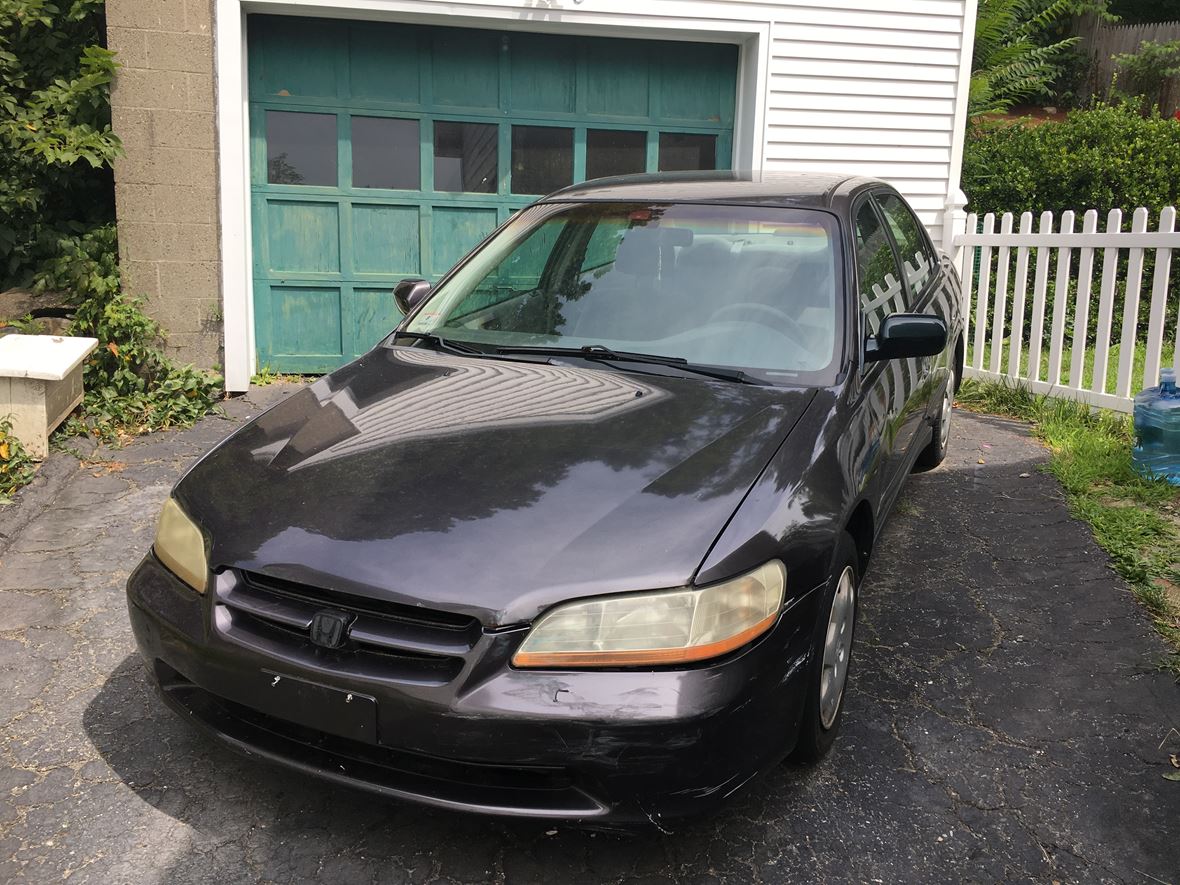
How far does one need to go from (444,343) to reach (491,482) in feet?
3.58

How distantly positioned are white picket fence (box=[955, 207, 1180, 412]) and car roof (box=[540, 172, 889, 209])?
2.57 metres

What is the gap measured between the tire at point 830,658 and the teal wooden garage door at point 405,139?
5223mm

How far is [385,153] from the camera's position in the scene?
7168mm

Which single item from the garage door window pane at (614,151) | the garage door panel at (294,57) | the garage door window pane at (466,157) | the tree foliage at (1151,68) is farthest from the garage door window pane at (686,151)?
the tree foliage at (1151,68)

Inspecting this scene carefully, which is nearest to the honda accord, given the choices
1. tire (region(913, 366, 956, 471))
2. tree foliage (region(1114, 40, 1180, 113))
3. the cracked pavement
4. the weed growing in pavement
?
the cracked pavement

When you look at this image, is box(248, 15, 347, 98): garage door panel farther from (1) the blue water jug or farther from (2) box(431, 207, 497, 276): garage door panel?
(1) the blue water jug

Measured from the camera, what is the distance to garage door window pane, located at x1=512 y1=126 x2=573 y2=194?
744 centimetres

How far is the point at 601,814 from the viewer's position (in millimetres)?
2061

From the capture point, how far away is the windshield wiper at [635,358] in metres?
2.99

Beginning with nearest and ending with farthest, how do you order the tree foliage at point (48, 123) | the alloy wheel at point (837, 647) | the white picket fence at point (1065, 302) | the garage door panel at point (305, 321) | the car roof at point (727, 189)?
1. the alloy wheel at point (837, 647)
2. the car roof at point (727, 189)
3. the white picket fence at point (1065, 302)
4. the tree foliage at point (48, 123)
5. the garage door panel at point (305, 321)

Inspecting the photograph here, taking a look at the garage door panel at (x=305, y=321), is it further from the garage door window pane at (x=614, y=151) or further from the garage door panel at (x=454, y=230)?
the garage door window pane at (x=614, y=151)

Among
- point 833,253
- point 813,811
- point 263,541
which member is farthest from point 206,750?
point 833,253

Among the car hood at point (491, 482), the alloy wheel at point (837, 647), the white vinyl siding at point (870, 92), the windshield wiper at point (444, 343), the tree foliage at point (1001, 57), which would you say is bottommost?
the alloy wheel at point (837, 647)

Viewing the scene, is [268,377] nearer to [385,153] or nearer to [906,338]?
[385,153]
